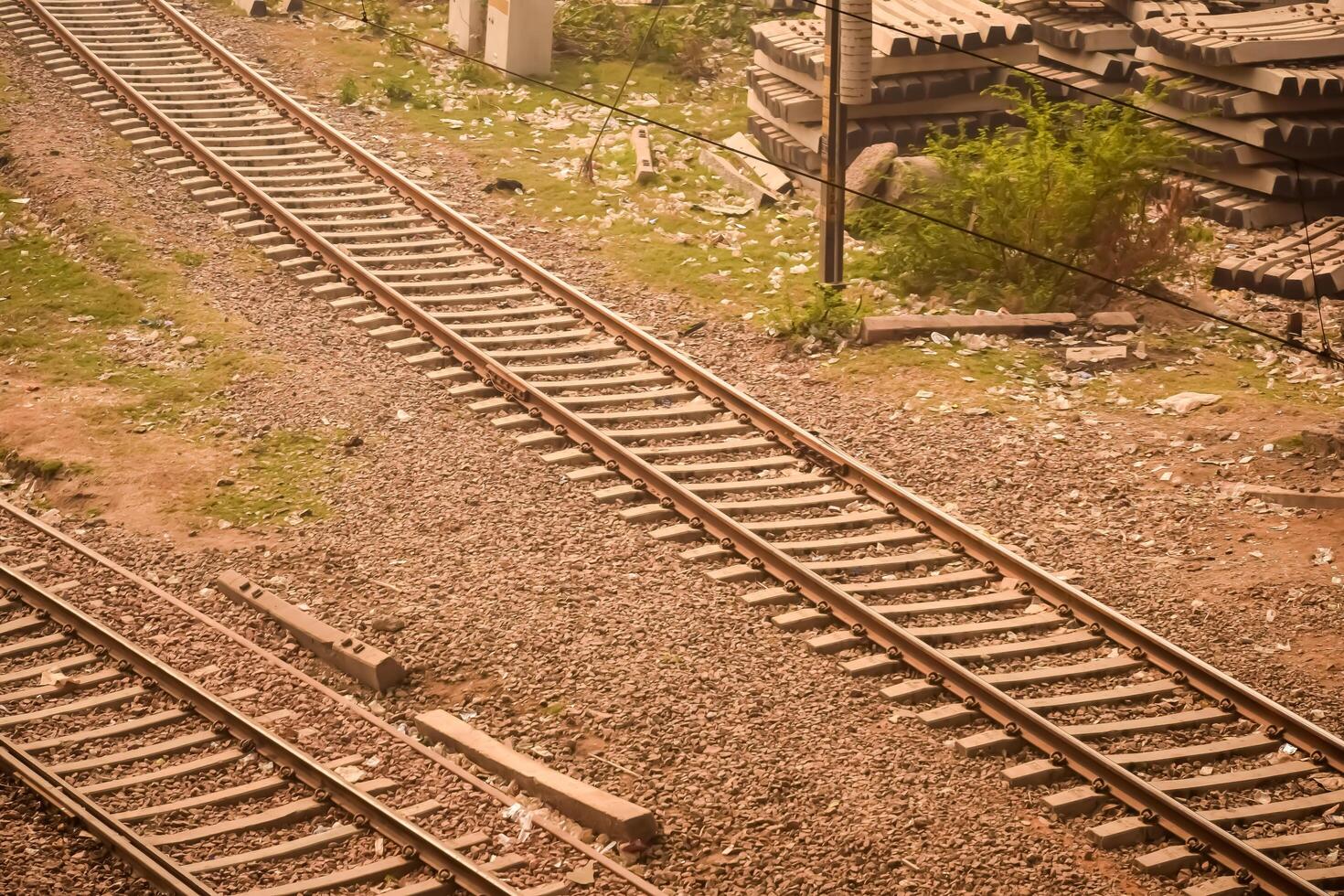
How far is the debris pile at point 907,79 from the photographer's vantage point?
53.0ft

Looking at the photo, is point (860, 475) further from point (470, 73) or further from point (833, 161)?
point (470, 73)

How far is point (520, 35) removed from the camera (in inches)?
735

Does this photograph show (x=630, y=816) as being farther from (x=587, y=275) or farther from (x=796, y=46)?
(x=796, y=46)

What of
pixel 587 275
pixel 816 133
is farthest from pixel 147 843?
pixel 816 133

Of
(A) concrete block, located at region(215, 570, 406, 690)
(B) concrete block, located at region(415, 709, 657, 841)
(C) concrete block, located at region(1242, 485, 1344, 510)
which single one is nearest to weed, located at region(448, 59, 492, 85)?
(A) concrete block, located at region(215, 570, 406, 690)

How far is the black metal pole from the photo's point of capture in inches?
527

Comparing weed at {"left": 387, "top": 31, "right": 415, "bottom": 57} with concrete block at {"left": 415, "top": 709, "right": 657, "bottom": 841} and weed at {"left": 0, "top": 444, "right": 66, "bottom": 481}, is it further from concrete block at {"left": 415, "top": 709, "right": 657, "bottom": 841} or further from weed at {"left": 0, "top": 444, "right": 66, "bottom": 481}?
concrete block at {"left": 415, "top": 709, "right": 657, "bottom": 841}

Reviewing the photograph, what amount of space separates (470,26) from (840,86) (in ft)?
25.1

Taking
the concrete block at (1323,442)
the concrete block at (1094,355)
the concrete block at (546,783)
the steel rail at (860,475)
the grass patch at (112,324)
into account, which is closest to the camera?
the concrete block at (546,783)

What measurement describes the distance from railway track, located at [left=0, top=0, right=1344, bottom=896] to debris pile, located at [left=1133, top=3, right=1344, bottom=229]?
22.2ft

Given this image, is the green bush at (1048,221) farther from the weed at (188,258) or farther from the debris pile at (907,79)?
the weed at (188,258)

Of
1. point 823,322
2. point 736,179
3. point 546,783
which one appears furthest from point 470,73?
point 546,783

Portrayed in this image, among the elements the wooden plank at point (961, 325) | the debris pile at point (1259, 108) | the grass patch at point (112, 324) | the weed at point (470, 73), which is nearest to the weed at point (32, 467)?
the grass patch at point (112, 324)

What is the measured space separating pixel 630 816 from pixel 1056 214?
849cm
